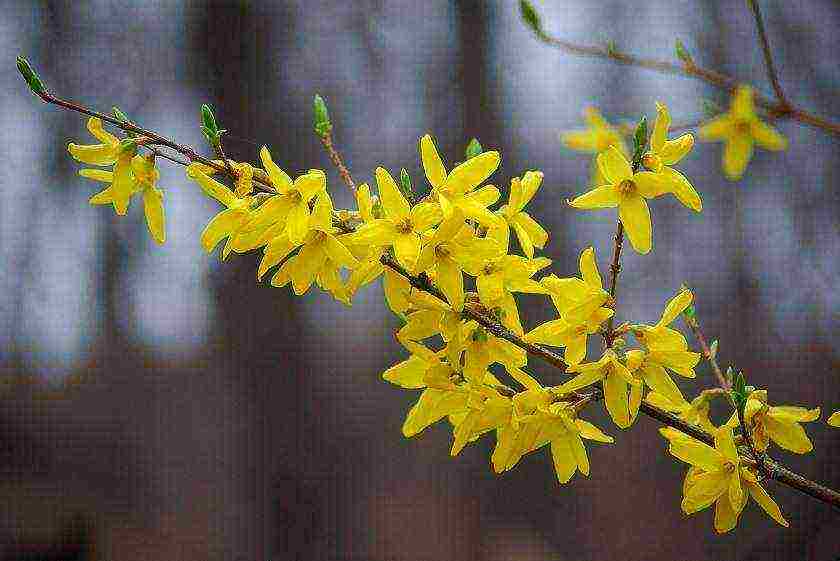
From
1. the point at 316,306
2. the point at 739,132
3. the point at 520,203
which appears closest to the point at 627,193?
the point at 520,203

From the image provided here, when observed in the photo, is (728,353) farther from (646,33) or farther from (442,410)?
(442,410)

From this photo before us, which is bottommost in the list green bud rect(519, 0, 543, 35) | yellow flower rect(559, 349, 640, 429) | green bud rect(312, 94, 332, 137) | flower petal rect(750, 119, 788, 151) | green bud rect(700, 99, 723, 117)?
yellow flower rect(559, 349, 640, 429)

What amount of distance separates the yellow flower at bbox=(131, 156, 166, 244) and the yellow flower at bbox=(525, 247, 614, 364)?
559 mm

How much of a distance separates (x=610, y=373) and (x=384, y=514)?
186 inches

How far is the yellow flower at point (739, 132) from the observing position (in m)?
1.60

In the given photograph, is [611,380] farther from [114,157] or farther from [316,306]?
[316,306]

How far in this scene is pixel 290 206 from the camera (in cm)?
84

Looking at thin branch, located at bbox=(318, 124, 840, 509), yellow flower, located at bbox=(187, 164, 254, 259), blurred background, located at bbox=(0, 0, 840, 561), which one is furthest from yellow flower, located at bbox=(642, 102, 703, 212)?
blurred background, located at bbox=(0, 0, 840, 561)

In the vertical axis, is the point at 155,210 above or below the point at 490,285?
above

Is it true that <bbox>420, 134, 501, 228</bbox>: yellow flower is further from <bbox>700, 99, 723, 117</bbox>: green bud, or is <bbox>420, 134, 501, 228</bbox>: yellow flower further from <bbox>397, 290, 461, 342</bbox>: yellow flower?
<bbox>700, 99, 723, 117</bbox>: green bud

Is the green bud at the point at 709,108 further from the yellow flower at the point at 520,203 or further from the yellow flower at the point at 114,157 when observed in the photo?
the yellow flower at the point at 114,157

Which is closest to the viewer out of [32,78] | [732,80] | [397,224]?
[397,224]

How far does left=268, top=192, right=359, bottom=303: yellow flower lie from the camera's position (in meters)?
0.81

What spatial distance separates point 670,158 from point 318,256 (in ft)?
1.57
